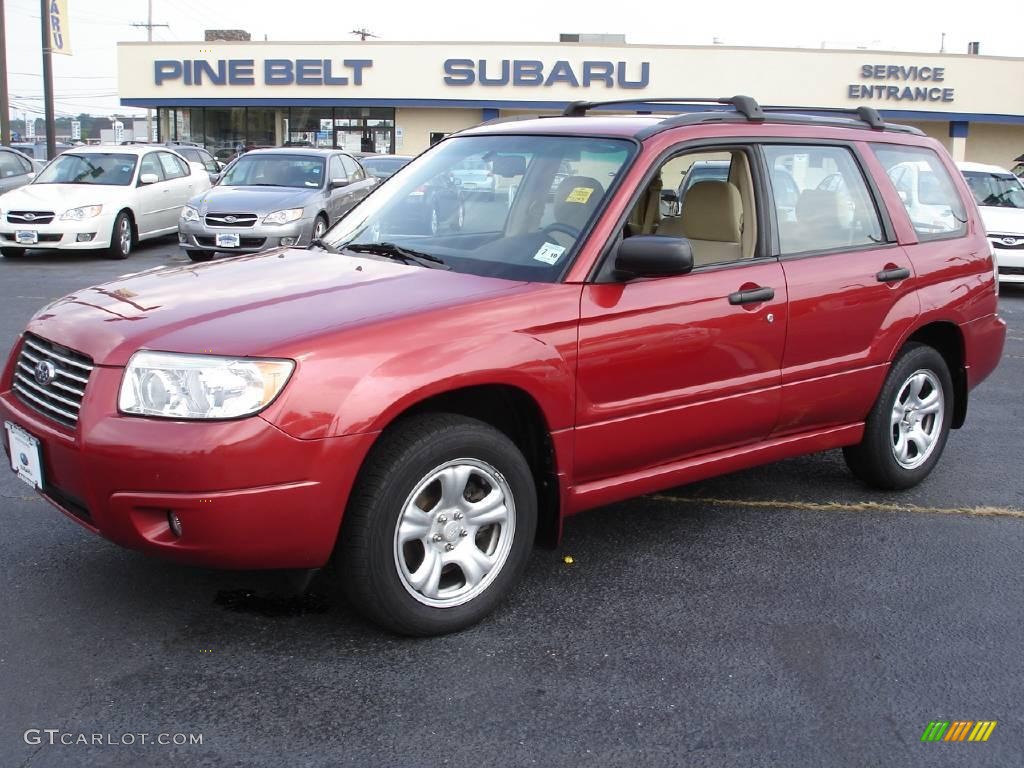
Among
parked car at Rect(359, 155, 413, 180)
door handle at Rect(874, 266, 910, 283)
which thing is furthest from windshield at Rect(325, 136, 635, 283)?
parked car at Rect(359, 155, 413, 180)

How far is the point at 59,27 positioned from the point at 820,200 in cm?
2326

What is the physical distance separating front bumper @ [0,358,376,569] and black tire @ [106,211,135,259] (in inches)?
473

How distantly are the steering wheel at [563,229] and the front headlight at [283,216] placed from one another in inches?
389

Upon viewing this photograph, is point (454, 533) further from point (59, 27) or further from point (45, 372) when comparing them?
point (59, 27)

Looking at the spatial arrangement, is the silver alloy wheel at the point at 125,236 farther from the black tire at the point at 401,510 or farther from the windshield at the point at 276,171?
the black tire at the point at 401,510

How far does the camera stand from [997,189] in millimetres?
14250

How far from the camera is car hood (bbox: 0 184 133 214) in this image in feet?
46.0

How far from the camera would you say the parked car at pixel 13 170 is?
1738 cm

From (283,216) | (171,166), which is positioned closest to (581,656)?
(283,216)

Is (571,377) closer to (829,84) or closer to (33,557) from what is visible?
(33,557)

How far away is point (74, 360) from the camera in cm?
341

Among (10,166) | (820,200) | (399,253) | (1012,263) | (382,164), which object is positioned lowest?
(1012,263)

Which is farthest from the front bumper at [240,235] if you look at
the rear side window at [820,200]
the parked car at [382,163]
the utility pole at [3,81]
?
the utility pole at [3,81]

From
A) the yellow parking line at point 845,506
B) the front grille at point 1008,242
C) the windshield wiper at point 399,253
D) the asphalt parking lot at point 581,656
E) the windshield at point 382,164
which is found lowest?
the asphalt parking lot at point 581,656
